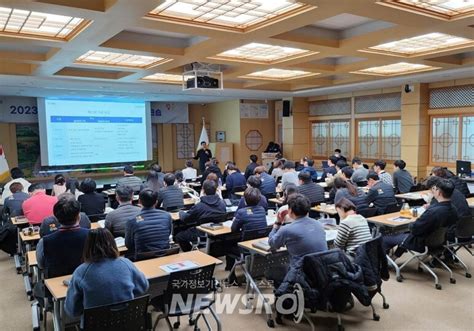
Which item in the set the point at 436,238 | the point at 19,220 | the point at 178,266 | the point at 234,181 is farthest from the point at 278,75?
the point at 178,266

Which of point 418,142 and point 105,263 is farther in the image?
point 418,142

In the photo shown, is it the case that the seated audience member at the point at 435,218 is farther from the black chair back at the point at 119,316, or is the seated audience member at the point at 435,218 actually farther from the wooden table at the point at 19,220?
the wooden table at the point at 19,220

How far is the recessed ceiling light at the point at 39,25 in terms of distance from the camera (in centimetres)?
434

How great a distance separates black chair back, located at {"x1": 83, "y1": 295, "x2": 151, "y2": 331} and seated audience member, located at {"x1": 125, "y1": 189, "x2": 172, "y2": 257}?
1.13 meters

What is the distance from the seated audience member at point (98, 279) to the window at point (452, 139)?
30.0ft

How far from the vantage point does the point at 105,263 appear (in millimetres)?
2436

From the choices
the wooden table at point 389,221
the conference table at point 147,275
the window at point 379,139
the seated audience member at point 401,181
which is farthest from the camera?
the window at point 379,139

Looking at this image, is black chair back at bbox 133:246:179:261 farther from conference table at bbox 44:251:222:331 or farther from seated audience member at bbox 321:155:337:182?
seated audience member at bbox 321:155:337:182

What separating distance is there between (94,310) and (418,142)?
30.1 ft

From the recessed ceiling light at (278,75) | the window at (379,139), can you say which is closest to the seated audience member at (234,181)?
the recessed ceiling light at (278,75)

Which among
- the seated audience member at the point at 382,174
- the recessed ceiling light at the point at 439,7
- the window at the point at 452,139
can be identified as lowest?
the seated audience member at the point at 382,174

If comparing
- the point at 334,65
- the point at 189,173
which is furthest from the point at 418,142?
the point at 189,173

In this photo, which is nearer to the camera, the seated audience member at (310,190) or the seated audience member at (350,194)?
the seated audience member at (350,194)

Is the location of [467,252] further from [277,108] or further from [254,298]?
[277,108]
